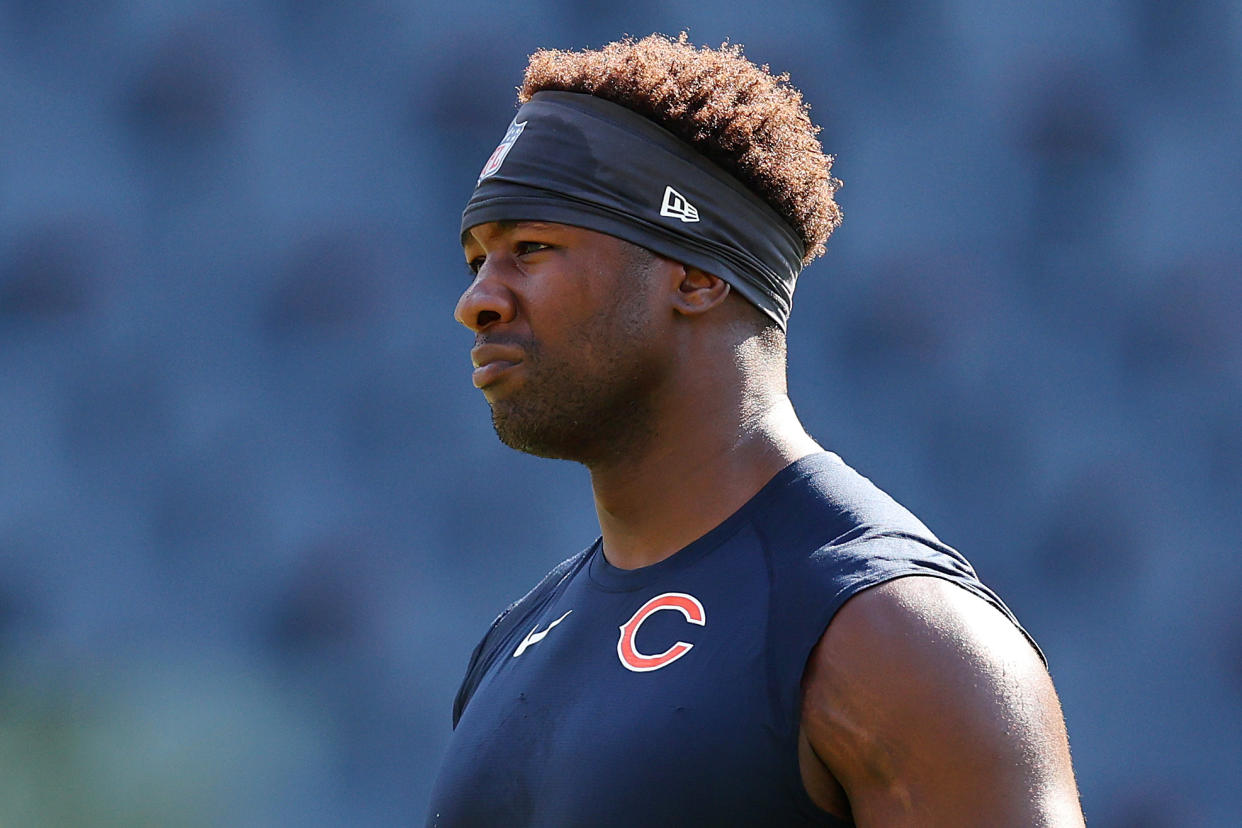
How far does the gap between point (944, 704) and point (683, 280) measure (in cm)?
66

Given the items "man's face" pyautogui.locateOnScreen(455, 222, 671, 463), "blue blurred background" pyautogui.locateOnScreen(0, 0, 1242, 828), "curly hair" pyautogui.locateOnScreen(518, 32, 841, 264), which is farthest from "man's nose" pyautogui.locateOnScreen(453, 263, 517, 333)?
"blue blurred background" pyautogui.locateOnScreen(0, 0, 1242, 828)

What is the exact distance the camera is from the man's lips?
176 cm

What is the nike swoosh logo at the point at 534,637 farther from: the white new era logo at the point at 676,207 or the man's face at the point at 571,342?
the white new era logo at the point at 676,207

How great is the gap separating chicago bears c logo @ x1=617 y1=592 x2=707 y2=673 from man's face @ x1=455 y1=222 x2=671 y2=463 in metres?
0.22

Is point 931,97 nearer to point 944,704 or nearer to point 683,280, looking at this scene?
point 683,280

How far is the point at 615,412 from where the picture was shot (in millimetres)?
1749

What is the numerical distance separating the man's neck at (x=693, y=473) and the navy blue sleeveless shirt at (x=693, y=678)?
0.10 ft

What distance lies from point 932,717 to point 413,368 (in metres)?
2.83

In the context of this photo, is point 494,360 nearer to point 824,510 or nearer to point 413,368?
point 824,510

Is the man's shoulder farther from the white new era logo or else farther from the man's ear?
the white new era logo

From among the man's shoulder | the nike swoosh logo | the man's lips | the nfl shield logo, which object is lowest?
the nike swoosh logo

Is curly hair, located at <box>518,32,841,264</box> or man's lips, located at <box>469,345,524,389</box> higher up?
curly hair, located at <box>518,32,841,264</box>

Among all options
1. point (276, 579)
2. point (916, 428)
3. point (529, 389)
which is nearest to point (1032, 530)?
point (916, 428)

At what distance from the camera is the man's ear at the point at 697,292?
1.77 metres
